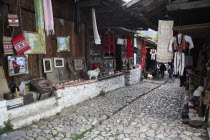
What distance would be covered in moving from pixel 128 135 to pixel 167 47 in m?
3.36

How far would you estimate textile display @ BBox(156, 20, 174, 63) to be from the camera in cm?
596

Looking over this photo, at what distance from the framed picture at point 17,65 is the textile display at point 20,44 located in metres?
0.30

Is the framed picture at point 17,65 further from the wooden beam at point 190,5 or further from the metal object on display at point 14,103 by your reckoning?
the wooden beam at point 190,5

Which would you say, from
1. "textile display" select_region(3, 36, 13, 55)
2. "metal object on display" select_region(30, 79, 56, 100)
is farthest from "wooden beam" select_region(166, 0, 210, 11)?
"textile display" select_region(3, 36, 13, 55)

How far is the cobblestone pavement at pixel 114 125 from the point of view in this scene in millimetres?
4828

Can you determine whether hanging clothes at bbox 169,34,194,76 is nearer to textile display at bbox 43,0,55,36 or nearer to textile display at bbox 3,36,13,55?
textile display at bbox 43,0,55,36

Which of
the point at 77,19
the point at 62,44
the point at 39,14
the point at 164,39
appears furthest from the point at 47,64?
the point at 164,39

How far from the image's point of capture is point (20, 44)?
5691 mm

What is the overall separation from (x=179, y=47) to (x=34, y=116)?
18.2 ft

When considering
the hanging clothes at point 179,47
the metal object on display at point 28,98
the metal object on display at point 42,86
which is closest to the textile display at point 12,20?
the metal object on display at point 42,86

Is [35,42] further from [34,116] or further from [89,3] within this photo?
[89,3]

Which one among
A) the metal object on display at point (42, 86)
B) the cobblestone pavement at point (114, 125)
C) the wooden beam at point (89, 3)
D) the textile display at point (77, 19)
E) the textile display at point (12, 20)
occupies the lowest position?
the cobblestone pavement at point (114, 125)

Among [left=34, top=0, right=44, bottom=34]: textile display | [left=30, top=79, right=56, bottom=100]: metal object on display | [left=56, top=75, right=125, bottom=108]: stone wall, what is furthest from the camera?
[left=56, top=75, right=125, bottom=108]: stone wall

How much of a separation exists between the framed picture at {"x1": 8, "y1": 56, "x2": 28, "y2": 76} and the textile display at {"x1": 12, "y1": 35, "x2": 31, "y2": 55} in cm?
30
